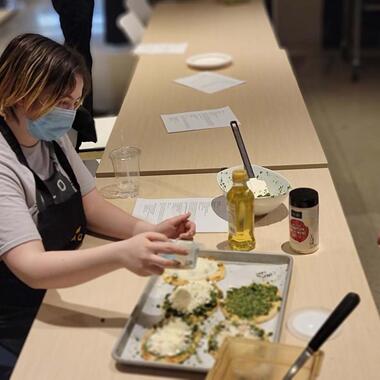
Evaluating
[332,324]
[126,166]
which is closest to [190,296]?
[332,324]

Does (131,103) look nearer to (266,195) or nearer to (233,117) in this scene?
(233,117)

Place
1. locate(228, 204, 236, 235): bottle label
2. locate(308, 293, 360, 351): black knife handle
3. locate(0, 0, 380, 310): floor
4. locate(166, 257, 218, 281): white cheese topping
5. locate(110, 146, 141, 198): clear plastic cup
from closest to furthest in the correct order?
locate(308, 293, 360, 351): black knife handle
locate(166, 257, 218, 281): white cheese topping
locate(228, 204, 236, 235): bottle label
locate(110, 146, 141, 198): clear plastic cup
locate(0, 0, 380, 310): floor

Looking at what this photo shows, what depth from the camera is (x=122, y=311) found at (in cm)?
130

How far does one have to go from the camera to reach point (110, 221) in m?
1.60

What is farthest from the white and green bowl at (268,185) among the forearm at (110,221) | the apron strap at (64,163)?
the apron strap at (64,163)

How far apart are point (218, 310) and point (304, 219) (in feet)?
1.01

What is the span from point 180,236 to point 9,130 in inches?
17.9

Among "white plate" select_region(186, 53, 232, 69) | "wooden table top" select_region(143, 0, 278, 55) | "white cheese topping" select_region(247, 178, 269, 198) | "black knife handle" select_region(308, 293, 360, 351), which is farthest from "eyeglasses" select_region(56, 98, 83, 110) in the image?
"wooden table top" select_region(143, 0, 278, 55)

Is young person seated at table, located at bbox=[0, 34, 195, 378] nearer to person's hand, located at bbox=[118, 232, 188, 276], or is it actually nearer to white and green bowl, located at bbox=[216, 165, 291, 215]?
person's hand, located at bbox=[118, 232, 188, 276]

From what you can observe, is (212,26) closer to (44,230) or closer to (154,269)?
(44,230)

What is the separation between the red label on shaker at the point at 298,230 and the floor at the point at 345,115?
128 centimetres

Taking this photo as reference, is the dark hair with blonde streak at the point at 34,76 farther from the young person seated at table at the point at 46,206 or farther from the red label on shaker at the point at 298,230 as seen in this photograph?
the red label on shaker at the point at 298,230

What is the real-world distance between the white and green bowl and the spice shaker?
0.51 ft

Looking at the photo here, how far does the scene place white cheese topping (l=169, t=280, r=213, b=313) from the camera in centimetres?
125
